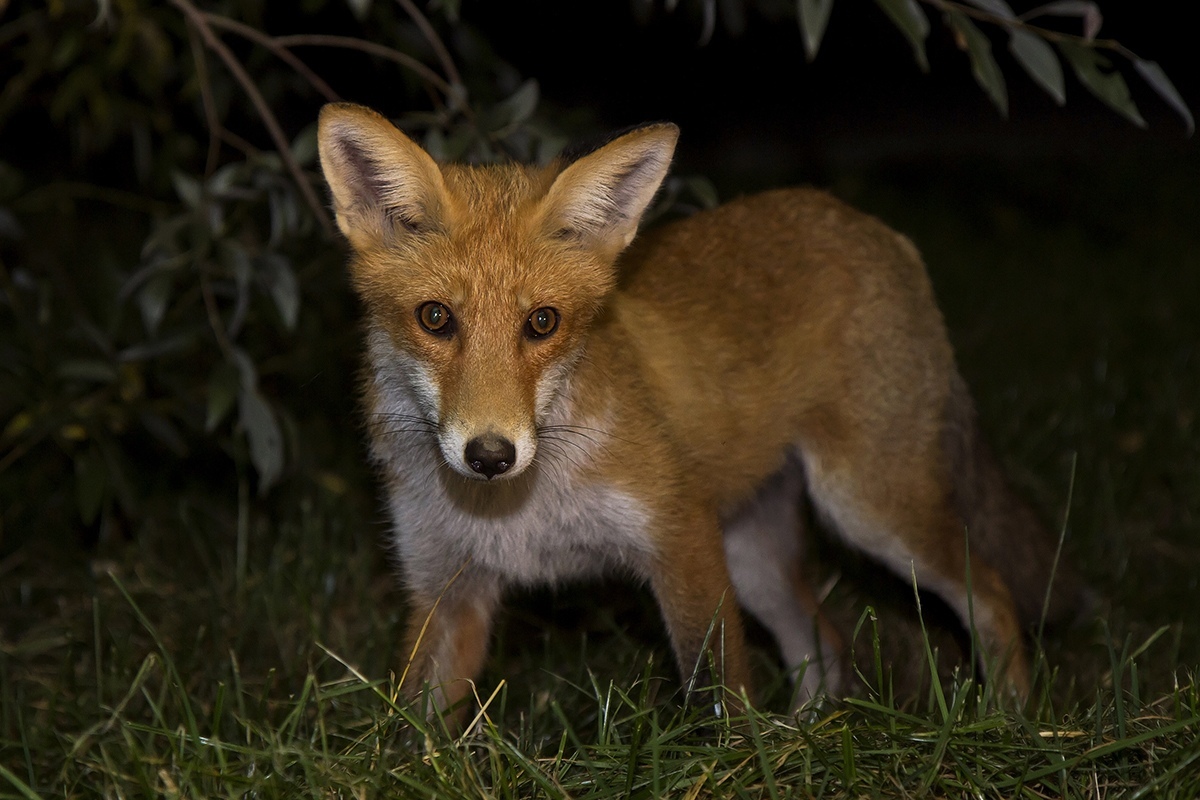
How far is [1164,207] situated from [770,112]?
2833 mm

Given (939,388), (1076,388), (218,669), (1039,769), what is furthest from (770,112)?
(1039,769)

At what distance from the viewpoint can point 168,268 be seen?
3.36 m

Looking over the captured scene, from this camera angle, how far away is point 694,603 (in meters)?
2.68

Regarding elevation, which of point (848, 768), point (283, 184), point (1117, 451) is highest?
point (283, 184)

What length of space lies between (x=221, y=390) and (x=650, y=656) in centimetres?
142

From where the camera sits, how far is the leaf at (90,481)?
11.7ft

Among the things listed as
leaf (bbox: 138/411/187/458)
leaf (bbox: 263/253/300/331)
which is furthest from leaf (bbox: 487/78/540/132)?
leaf (bbox: 138/411/187/458)

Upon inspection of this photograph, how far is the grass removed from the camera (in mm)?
2143

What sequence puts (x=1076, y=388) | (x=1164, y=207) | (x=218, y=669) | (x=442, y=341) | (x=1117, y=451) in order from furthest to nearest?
(x=1164, y=207)
(x=1076, y=388)
(x=1117, y=451)
(x=218, y=669)
(x=442, y=341)

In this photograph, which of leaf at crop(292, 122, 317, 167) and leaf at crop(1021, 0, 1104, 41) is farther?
leaf at crop(292, 122, 317, 167)

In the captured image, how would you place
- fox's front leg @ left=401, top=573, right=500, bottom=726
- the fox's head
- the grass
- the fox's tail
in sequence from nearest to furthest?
the grass, the fox's head, fox's front leg @ left=401, top=573, right=500, bottom=726, the fox's tail

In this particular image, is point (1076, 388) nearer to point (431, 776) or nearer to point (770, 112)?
point (431, 776)

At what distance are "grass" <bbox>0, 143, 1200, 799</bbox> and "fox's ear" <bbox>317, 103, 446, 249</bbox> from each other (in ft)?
2.98

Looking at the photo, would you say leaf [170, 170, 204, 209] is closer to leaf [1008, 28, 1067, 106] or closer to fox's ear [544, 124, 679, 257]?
fox's ear [544, 124, 679, 257]
